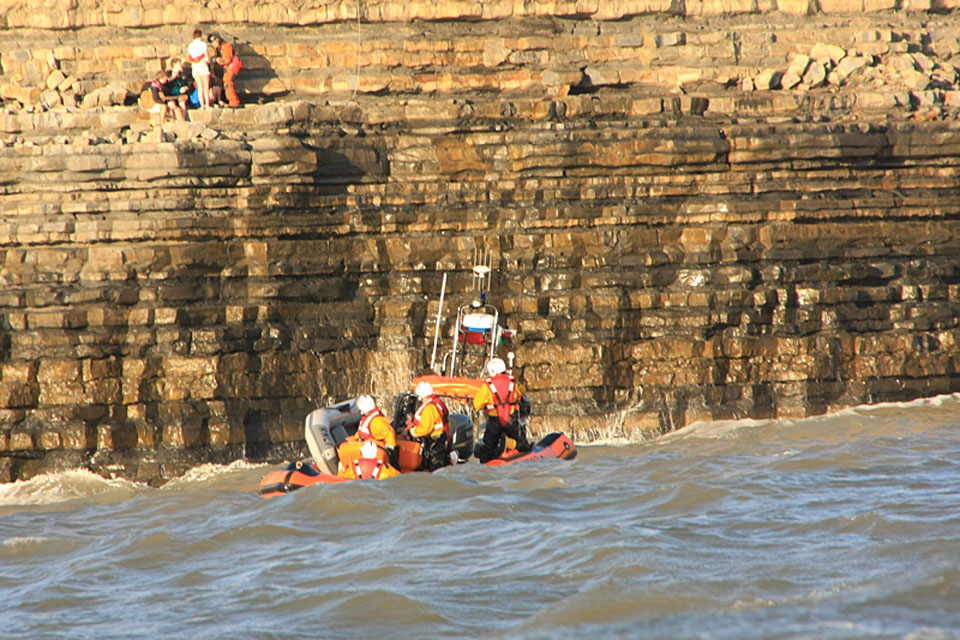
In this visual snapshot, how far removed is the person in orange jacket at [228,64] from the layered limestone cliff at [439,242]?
0.56m

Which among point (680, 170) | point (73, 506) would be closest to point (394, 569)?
point (73, 506)

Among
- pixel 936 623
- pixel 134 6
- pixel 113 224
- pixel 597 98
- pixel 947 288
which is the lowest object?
pixel 936 623

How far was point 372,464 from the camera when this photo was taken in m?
9.39

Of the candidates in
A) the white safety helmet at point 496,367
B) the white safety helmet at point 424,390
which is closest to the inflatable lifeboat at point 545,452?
the white safety helmet at point 496,367

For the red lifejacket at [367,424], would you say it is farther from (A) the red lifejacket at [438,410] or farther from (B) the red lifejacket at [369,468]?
(A) the red lifejacket at [438,410]

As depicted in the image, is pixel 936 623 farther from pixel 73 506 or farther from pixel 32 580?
pixel 73 506

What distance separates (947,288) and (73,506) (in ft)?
35.6

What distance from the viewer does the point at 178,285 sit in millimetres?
12375

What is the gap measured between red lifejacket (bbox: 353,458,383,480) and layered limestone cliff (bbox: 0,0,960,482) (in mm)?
2804

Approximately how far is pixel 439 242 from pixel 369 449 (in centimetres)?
444

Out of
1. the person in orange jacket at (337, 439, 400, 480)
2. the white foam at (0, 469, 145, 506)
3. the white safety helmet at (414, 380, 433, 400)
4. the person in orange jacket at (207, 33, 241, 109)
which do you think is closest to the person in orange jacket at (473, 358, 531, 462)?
the white safety helmet at (414, 380, 433, 400)

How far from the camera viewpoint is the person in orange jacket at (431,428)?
381 inches

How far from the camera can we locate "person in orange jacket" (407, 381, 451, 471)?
967 centimetres

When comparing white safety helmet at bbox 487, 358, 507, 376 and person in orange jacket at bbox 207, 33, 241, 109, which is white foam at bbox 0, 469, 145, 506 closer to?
white safety helmet at bbox 487, 358, 507, 376
